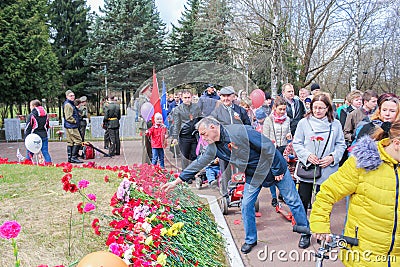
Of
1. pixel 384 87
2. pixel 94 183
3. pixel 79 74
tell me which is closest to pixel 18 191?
pixel 94 183

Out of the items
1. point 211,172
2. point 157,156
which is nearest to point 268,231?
point 211,172

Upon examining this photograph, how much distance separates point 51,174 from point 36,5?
18.4 meters

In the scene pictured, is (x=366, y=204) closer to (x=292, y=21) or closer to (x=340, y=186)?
(x=340, y=186)

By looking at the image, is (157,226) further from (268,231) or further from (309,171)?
(309,171)

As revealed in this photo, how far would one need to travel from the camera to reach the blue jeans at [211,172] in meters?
4.61

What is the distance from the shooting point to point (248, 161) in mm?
3793

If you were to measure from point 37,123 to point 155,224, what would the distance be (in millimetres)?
6564

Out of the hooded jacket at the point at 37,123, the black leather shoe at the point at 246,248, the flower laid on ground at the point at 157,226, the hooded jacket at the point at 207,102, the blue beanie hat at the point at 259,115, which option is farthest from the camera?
the hooded jacket at the point at 37,123

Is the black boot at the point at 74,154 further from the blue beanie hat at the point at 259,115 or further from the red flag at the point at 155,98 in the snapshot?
the red flag at the point at 155,98

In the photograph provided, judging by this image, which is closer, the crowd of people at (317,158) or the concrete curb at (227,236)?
the crowd of people at (317,158)

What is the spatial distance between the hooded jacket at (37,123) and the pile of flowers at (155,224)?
510cm

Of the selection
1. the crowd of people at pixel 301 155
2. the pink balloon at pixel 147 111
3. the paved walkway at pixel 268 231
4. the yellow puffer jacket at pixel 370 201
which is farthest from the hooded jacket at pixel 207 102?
the yellow puffer jacket at pixel 370 201

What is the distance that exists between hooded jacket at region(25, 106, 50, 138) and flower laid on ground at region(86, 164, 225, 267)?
509 cm

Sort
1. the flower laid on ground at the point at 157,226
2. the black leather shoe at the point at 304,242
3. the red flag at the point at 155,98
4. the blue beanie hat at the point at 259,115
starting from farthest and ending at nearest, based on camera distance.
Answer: the blue beanie hat at the point at 259,115
the black leather shoe at the point at 304,242
the red flag at the point at 155,98
the flower laid on ground at the point at 157,226
